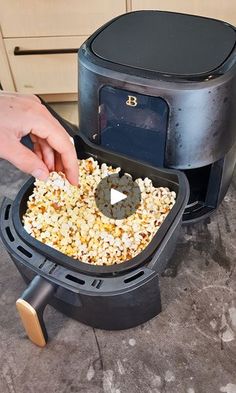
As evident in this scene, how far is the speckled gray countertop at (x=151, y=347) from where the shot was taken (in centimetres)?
50

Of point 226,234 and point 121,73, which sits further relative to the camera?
point 226,234

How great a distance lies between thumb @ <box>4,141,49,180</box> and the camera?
415 millimetres

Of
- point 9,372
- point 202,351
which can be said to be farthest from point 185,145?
point 9,372

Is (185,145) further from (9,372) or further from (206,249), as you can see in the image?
(9,372)

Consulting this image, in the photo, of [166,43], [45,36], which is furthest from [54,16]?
[166,43]

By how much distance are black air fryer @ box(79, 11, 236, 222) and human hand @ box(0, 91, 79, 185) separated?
13 cm

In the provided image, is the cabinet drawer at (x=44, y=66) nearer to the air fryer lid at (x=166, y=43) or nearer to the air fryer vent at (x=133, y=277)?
the air fryer lid at (x=166, y=43)

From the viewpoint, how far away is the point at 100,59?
56 centimetres

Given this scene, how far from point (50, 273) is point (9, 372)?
17 cm

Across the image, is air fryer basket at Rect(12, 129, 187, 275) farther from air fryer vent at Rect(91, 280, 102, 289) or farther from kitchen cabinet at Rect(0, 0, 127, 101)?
kitchen cabinet at Rect(0, 0, 127, 101)

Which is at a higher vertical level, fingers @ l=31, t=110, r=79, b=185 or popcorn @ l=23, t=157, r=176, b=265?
fingers @ l=31, t=110, r=79, b=185

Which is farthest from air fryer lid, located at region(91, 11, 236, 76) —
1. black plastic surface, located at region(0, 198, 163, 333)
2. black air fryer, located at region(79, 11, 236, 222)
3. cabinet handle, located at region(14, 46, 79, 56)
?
cabinet handle, located at region(14, 46, 79, 56)

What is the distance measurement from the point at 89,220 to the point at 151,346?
199mm
